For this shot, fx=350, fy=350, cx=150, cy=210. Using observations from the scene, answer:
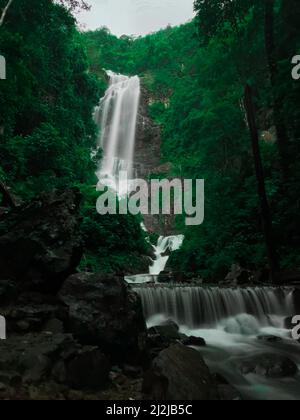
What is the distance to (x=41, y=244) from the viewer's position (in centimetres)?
588

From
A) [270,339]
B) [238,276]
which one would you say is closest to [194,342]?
[270,339]

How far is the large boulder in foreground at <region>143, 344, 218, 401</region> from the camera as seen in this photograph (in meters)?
3.66

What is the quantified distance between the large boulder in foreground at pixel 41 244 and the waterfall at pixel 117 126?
3287cm

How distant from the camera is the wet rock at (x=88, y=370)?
374 centimetres

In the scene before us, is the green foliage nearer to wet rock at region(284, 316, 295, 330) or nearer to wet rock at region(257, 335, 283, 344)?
wet rock at region(284, 316, 295, 330)

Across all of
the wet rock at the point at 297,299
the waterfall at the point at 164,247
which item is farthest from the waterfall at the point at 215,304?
the waterfall at the point at 164,247

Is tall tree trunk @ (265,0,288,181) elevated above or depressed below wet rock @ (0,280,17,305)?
above

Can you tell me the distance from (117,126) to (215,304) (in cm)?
4189

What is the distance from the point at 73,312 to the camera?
16.2 ft

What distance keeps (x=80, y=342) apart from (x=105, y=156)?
4192 cm

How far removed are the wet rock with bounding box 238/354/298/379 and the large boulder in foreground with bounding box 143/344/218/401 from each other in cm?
194

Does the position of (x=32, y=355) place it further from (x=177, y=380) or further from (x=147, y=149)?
(x=147, y=149)

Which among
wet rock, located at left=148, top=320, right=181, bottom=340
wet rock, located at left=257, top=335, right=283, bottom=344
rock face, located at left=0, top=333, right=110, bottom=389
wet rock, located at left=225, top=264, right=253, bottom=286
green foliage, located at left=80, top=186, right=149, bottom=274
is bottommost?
rock face, located at left=0, top=333, right=110, bottom=389

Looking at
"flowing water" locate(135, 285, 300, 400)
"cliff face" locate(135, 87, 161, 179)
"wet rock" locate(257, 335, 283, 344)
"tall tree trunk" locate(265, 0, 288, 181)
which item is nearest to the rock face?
"flowing water" locate(135, 285, 300, 400)
